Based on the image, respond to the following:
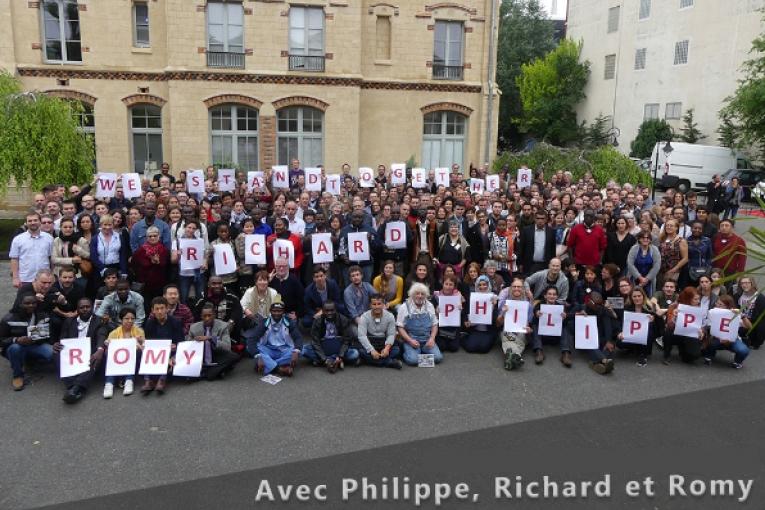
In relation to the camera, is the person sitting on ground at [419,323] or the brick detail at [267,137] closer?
the person sitting on ground at [419,323]

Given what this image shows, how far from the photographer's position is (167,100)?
2112cm

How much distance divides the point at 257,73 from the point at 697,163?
22882mm

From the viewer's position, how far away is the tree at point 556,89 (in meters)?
43.2

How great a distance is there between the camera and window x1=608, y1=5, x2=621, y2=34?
40875mm

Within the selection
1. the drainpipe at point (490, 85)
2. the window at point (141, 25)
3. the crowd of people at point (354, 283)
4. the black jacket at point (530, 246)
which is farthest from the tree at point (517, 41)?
the black jacket at point (530, 246)

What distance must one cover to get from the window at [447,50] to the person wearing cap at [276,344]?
16.7 m

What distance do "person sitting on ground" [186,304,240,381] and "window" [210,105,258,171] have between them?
46.8ft

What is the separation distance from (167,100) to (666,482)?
1959cm

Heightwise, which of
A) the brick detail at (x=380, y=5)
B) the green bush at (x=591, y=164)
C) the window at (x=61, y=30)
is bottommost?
the green bush at (x=591, y=164)

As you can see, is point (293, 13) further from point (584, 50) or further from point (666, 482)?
point (584, 50)

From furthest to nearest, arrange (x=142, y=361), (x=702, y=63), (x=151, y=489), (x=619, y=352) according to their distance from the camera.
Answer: (x=702, y=63), (x=619, y=352), (x=142, y=361), (x=151, y=489)

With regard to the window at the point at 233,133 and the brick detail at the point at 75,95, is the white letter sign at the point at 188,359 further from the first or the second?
the brick detail at the point at 75,95

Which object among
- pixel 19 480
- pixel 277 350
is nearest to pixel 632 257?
pixel 277 350

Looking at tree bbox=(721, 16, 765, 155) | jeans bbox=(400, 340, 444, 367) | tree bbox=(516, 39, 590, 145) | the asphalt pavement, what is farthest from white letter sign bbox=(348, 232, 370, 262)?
tree bbox=(516, 39, 590, 145)
